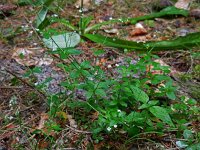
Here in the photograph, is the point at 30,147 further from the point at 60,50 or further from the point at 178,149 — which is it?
the point at 178,149

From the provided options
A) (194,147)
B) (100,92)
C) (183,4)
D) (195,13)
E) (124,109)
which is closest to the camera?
(194,147)

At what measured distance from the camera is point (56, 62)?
6.75 ft

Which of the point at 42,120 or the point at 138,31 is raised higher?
the point at 138,31

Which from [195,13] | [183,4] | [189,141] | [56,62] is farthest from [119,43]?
[189,141]

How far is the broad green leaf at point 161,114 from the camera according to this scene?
4.59ft

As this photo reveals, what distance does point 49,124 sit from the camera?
1464 mm

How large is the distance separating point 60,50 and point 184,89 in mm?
696

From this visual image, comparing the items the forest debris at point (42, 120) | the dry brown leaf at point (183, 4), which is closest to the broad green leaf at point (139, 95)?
the forest debris at point (42, 120)

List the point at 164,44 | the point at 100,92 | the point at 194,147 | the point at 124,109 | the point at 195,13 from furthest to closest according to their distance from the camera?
1. the point at 195,13
2. the point at 164,44
3. the point at 124,109
4. the point at 100,92
5. the point at 194,147

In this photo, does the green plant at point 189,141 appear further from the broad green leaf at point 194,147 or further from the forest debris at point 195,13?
the forest debris at point 195,13

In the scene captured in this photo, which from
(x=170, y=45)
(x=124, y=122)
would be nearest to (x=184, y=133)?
(x=124, y=122)

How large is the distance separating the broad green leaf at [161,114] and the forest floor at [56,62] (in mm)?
99

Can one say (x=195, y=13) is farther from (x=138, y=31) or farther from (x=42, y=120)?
(x=42, y=120)

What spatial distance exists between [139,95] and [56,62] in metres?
0.75
